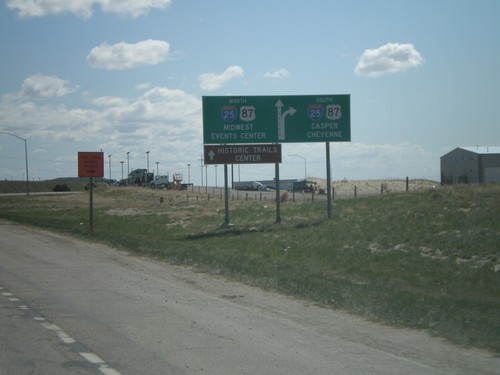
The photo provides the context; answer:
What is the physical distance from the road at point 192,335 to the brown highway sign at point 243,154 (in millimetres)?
18949

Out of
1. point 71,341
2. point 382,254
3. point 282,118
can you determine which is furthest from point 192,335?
point 282,118

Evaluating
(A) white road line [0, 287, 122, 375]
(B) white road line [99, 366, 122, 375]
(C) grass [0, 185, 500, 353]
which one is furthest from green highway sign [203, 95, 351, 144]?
(B) white road line [99, 366, 122, 375]

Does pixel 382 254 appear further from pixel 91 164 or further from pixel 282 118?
pixel 91 164

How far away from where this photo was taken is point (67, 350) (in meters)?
8.75

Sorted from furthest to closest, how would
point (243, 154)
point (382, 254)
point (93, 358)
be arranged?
1. point (243, 154)
2. point (382, 254)
3. point (93, 358)

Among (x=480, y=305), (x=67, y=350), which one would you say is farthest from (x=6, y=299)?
(x=480, y=305)

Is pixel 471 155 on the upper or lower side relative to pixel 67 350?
upper

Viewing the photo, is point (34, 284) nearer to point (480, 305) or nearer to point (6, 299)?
point (6, 299)

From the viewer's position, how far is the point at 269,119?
34.2 m

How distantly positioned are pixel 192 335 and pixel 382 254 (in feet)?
45.1

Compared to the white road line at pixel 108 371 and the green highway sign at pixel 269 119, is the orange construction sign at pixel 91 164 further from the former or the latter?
the white road line at pixel 108 371

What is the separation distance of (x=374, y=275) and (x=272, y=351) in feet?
37.9

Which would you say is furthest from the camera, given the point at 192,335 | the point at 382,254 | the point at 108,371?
the point at 382,254

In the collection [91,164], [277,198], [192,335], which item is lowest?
[192,335]
